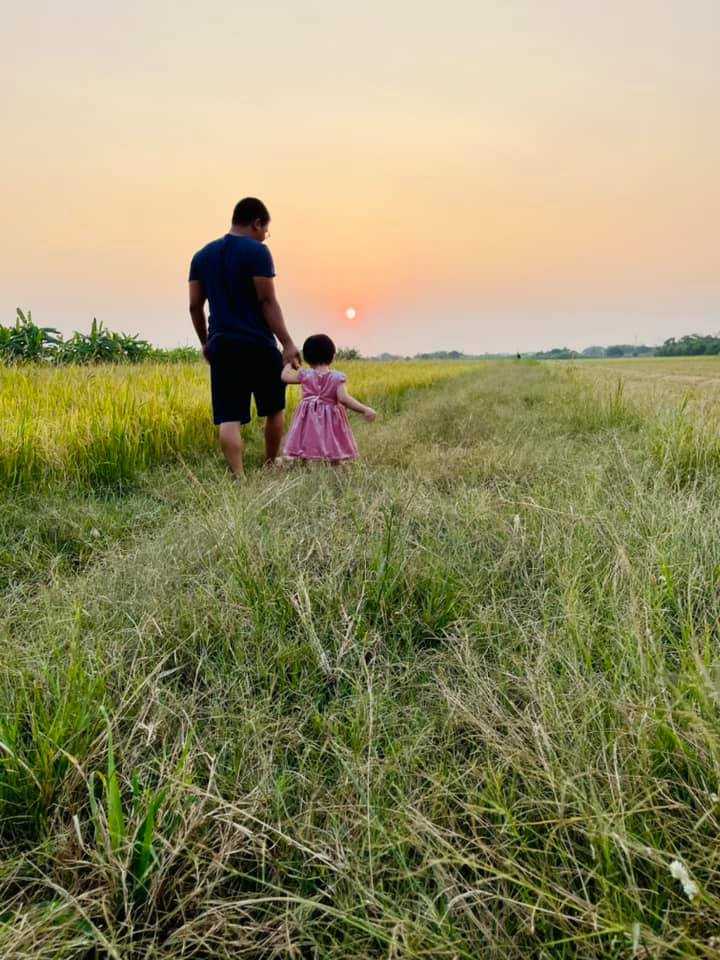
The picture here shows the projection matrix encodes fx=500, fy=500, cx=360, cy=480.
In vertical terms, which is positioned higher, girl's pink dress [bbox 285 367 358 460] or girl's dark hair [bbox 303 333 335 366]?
girl's dark hair [bbox 303 333 335 366]

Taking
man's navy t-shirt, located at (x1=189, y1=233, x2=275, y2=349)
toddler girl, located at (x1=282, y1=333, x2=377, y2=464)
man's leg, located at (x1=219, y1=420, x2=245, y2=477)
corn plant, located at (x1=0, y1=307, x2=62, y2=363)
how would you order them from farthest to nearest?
corn plant, located at (x1=0, y1=307, x2=62, y2=363)
toddler girl, located at (x1=282, y1=333, x2=377, y2=464)
man's leg, located at (x1=219, y1=420, x2=245, y2=477)
man's navy t-shirt, located at (x1=189, y1=233, x2=275, y2=349)

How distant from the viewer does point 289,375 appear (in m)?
3.73

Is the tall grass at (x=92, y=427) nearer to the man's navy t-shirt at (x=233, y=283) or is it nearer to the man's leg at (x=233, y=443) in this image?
the man's leg at (x=233, y=443)

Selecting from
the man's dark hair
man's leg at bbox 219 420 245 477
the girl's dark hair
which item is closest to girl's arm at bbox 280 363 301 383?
the girl's dark hair

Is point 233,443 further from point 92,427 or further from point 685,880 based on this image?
point 685,880

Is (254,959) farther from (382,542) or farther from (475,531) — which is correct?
(475,531)

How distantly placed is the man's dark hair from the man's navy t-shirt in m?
0.14

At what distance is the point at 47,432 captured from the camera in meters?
3.19

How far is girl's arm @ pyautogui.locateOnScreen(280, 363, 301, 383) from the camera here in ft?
12.2

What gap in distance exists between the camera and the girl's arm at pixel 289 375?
3730 millimetres

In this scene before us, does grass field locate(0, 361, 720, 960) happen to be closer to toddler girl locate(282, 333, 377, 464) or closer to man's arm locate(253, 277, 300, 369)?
toddler girl locate(282, 333, 377, 464)

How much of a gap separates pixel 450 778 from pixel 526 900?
21 centimetres

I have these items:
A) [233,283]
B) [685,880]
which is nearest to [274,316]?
[233,283]

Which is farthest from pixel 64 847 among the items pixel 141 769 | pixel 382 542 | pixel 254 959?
pixel 382 542
